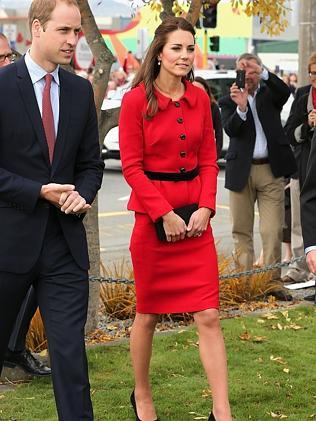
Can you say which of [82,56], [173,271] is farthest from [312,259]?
[82,56]

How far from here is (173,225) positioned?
17.8 ft

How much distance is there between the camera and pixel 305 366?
22.2 feet

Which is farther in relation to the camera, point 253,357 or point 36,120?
point 253,357

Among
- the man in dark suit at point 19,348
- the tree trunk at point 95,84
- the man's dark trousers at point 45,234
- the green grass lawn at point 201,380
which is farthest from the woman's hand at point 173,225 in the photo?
the tree trunk at point 95,84

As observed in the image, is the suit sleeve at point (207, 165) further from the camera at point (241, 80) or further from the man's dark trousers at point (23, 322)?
the camera at point (241, 80)

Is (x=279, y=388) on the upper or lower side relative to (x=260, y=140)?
lower

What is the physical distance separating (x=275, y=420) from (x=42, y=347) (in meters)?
1.97

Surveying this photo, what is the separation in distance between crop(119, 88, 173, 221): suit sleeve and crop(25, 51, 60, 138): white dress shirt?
0.77 meters

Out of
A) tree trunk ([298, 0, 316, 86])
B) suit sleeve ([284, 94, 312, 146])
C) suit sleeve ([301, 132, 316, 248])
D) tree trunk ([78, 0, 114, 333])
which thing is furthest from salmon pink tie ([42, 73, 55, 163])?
tree trunk ([298, 0, 316, 86])

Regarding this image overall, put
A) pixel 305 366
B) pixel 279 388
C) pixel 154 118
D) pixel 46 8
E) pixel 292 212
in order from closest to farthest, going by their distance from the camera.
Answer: pixel 46 8 < pixel 154 118 < pixel 279 388 < pixel 305 366 < pixel 292 212

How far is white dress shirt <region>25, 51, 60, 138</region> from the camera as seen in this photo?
4.72 metres

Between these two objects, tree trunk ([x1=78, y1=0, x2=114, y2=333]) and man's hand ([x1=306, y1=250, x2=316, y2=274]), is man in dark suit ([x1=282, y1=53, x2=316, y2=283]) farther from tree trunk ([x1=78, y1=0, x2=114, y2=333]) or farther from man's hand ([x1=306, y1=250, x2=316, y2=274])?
man's hand ([x1=306, y1=250, x2=316, y2=274])

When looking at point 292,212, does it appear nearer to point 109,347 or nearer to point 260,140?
point 260,140

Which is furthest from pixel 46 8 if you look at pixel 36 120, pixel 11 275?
pixel 11 275
